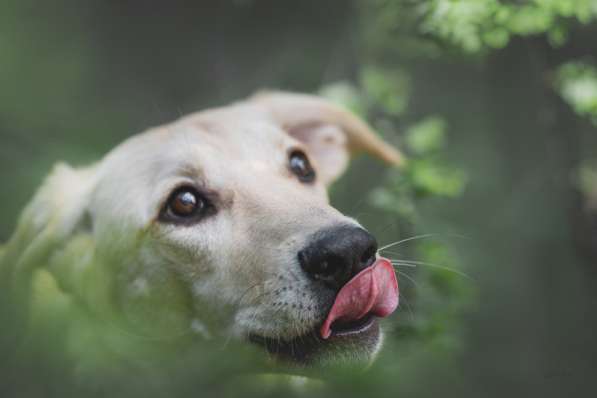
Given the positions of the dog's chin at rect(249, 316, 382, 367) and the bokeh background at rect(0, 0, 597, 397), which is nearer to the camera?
the dog's chin at rect(249, 316, 382, 367)

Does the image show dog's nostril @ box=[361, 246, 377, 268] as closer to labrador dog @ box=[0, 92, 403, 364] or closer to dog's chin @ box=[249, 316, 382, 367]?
labrador dog @ box=[0, 92, 403, 364]

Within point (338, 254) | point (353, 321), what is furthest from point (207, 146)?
point (353, 321)

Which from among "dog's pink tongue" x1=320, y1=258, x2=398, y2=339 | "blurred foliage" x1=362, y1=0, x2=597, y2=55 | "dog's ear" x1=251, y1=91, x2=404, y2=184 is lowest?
"dog's pink tongue" x1=320, y1=258, x2=398, y2=339

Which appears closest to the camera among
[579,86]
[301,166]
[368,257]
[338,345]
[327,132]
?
[368,257]

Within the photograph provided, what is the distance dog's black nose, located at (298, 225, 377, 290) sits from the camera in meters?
2.20

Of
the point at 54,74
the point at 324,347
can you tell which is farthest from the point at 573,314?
the point at 54,74

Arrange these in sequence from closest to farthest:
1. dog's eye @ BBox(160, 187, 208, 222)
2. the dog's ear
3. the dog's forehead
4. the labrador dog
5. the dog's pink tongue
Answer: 1. the dog's pink tongue
2. the labrador dog
3. dog's eye @ BBox(160, 187, 208, 222)
4. the dog's forehead
5. the dog's ear

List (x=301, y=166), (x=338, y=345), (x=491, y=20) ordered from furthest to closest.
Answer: (x=301, y=166)
(x=491, y=20)
(x=338, y=345)

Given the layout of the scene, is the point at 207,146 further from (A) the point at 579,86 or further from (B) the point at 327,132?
(A) the point at 579,86

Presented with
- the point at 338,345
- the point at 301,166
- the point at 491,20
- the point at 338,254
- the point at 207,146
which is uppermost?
the point at 491,20

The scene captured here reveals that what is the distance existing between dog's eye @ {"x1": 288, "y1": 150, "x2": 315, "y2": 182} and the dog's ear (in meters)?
0.51

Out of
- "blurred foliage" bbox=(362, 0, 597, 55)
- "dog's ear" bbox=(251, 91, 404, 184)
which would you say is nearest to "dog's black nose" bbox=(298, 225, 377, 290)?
"blurred foliage" bbox=(362, 0, 597, 55)

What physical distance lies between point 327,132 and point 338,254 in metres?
1.72

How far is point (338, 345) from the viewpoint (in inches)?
93.1
